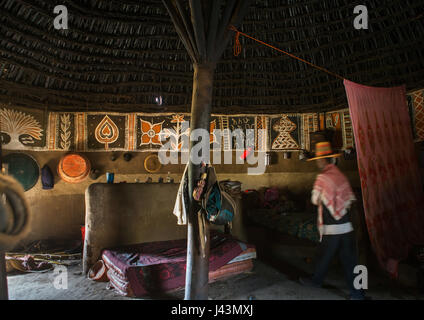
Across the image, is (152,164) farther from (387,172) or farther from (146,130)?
(387,172)

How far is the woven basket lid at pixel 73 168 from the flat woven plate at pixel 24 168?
0.47 m

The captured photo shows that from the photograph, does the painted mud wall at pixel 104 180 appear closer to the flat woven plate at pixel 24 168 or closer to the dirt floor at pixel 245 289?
the flat woven plate at pixel 24 168

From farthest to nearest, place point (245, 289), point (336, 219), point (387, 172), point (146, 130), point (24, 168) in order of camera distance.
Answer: point (146, 130), point (24, 168), point (387, 172), point (245, 289), point (336, 219)

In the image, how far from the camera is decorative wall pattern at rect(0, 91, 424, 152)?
5.24 m

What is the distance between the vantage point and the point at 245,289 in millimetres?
3365

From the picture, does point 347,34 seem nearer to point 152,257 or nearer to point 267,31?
point 267,31

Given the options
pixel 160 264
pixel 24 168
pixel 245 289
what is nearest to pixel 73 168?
pixel 24 168

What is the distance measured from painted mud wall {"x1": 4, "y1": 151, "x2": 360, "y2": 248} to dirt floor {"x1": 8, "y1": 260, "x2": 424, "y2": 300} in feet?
5.69

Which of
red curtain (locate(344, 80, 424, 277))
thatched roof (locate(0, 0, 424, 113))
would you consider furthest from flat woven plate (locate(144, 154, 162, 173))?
red curtain (locate(344, 80, 424, 277))

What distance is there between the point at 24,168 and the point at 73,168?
0.94 meters
